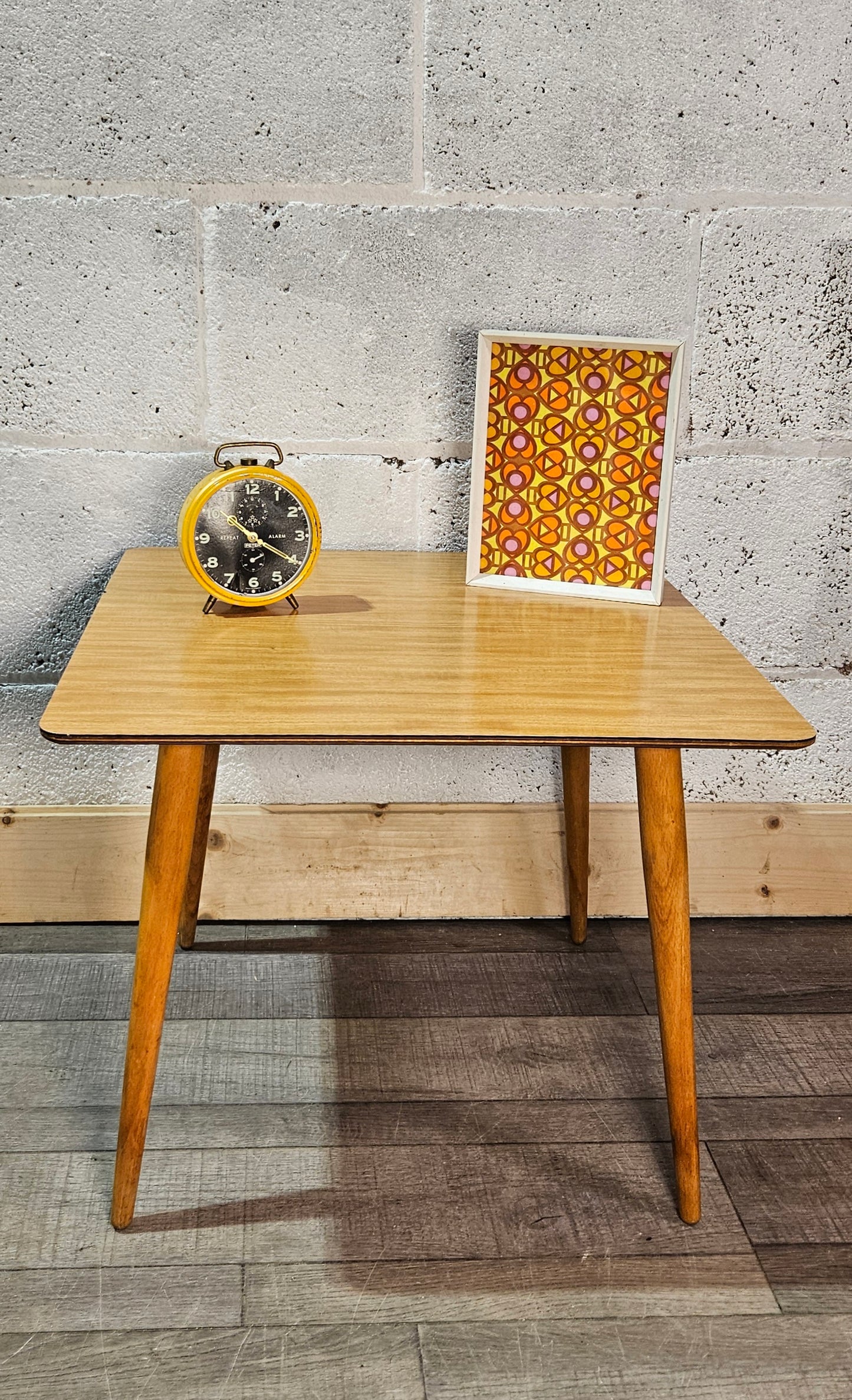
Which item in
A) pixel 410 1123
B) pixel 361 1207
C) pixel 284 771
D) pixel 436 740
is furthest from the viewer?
pixel 284 771

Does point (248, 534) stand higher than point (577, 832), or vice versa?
point (248, 534)

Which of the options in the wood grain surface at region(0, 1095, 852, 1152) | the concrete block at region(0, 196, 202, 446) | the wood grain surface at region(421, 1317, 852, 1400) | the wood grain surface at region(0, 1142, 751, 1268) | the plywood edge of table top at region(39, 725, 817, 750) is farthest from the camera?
the concrete block at region(0, 196, 202, 446)

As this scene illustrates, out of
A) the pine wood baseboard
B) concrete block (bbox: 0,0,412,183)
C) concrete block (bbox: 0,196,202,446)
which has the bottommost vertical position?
the pine wood baseboard

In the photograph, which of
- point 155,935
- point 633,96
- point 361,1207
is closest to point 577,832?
point 361,1207

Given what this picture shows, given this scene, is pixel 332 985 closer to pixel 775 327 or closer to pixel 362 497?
pixel 362 497

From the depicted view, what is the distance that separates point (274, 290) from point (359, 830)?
739 millimetres

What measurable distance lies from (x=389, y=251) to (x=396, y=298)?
2.2 inches

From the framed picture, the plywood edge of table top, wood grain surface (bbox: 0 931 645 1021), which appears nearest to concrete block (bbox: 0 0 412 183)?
the framed picture

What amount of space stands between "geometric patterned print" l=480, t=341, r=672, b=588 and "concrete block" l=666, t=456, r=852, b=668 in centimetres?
24

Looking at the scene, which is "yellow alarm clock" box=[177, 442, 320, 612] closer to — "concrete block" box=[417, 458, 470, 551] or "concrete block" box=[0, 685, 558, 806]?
"concrete block" box=[417, 458, 470, 551]

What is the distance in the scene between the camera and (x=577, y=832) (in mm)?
1638

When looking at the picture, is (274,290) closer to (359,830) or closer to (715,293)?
(715,293)

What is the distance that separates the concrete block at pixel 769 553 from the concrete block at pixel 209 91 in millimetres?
572

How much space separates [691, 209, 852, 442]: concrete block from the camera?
150 centimetres
